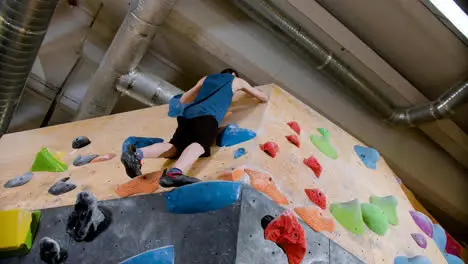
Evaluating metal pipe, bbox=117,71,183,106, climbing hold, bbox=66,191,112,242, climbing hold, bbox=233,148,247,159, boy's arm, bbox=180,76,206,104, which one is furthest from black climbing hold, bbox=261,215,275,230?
metal pipe, bbox=117,71,183,106

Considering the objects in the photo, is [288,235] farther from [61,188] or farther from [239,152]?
[61,188]

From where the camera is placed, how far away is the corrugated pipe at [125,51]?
3.55 meters

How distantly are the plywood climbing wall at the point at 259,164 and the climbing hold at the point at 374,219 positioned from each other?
0.04 m

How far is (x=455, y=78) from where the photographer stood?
441 cm

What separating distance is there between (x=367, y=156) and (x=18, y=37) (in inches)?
87.0

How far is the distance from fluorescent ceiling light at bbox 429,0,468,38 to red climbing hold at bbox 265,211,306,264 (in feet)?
5.68

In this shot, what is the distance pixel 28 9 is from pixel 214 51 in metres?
1.51

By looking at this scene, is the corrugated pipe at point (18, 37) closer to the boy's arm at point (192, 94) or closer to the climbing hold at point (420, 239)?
the boy's arm at point (192, 94)

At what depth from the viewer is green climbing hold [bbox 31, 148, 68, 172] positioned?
2629mm

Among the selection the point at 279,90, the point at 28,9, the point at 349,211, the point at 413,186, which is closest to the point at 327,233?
the point at 349,211

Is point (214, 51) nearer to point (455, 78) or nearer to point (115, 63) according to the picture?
point (115, 63)

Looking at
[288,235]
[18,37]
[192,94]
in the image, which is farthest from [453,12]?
[18,37]

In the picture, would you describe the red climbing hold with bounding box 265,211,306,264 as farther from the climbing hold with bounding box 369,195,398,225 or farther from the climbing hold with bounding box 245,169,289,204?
the climbing hold with bounding box 369,195,398,225

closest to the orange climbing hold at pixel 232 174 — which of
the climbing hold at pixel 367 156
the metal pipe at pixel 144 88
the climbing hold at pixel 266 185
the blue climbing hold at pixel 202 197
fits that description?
the climbing hold at pixel 266 185
